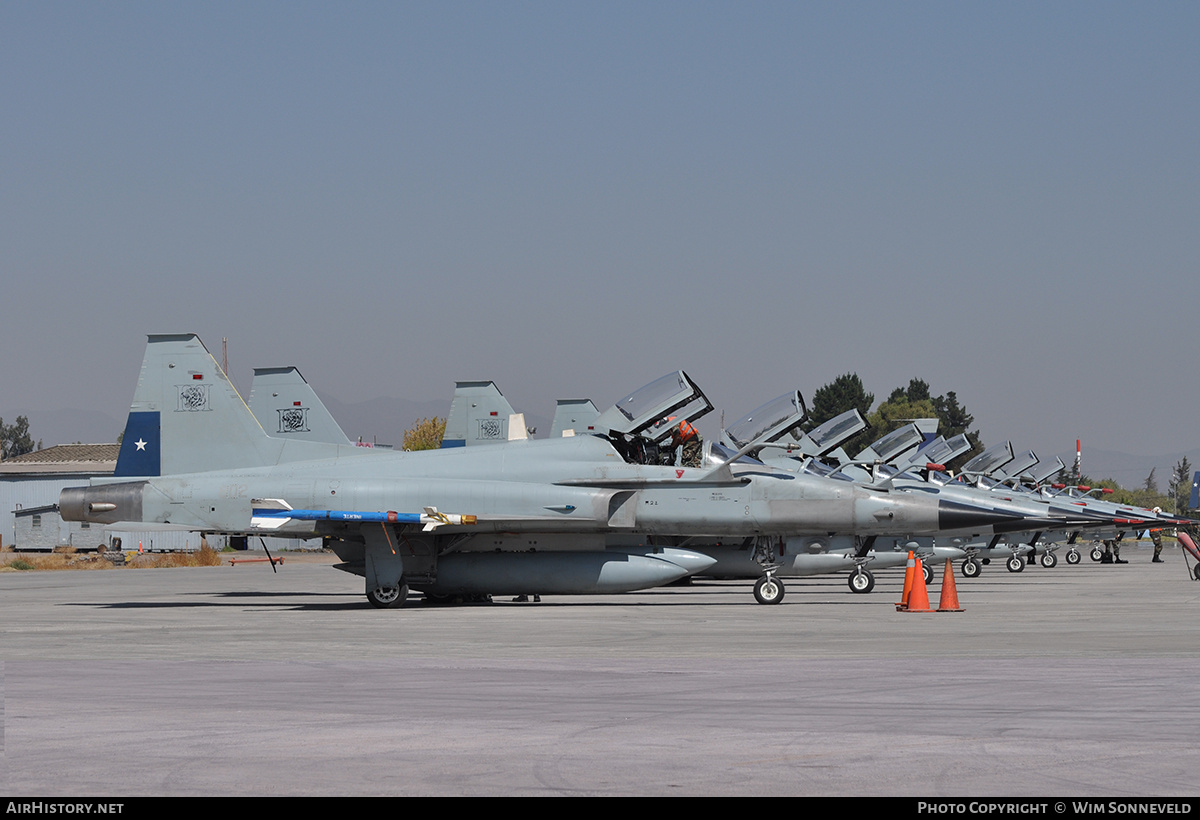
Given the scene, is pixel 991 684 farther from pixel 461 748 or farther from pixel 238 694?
pixel 238 694

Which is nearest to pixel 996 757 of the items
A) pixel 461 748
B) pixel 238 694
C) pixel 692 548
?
pixel 461 748

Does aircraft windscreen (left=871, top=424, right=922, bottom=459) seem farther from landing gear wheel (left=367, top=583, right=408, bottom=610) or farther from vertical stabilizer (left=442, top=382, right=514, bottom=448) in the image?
landing gear wheel (left=367, top=583, right=408, bottom=610)

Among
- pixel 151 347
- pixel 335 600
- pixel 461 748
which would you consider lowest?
pixel 335 600

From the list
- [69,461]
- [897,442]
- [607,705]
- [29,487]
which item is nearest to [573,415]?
[897,442]

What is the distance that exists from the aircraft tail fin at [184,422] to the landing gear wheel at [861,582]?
464 inches

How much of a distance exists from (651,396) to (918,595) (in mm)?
5644

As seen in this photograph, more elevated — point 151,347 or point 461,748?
point 151,347

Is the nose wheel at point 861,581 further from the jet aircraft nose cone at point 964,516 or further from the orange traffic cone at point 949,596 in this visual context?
the orange traffic cone at point 949,596

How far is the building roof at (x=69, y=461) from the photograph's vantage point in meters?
77.4

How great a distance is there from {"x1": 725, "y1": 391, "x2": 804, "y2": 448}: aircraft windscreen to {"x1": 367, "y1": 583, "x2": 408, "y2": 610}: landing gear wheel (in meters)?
6.70

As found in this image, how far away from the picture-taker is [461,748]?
7.34 metres

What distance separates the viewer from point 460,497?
21.8 m

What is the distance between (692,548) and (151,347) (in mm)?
10448
